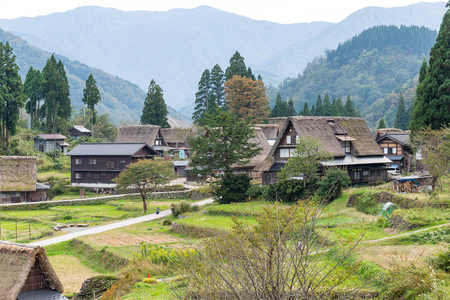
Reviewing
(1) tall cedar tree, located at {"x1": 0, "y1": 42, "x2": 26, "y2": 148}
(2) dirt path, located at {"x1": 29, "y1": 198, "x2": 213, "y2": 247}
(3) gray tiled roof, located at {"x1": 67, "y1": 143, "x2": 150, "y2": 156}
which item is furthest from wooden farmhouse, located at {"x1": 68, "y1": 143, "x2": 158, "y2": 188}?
(2) dirt path, located at {"x1": 29, "y1": 198, "x2": 213, "y2": 247}

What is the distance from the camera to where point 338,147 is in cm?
3400

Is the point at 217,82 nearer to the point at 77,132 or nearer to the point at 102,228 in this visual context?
the point at 77,132

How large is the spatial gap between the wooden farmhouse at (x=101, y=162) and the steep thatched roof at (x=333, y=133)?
16.9m

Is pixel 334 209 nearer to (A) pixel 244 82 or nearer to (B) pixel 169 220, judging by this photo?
(B) pixel 169 220

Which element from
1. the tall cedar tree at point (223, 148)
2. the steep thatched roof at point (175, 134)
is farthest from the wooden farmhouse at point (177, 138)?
the tall cedar tree at point (223, 148)

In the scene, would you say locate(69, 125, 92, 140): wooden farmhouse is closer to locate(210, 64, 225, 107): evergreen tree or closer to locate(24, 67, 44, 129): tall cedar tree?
locate(24, 67, 44, 129): tall cedar tree

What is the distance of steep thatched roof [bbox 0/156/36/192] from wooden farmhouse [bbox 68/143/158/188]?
702cm

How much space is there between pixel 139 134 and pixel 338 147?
3298cm

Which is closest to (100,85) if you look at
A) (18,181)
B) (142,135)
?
(142,135)

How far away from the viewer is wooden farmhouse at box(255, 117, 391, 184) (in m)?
33.8

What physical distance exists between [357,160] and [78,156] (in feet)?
92.3

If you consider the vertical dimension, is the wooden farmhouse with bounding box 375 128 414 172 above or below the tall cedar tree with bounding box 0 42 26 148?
below

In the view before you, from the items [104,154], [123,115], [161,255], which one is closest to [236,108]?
[104,154]

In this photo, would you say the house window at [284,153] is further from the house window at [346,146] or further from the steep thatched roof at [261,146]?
the steep thatched roof at [261,146]
